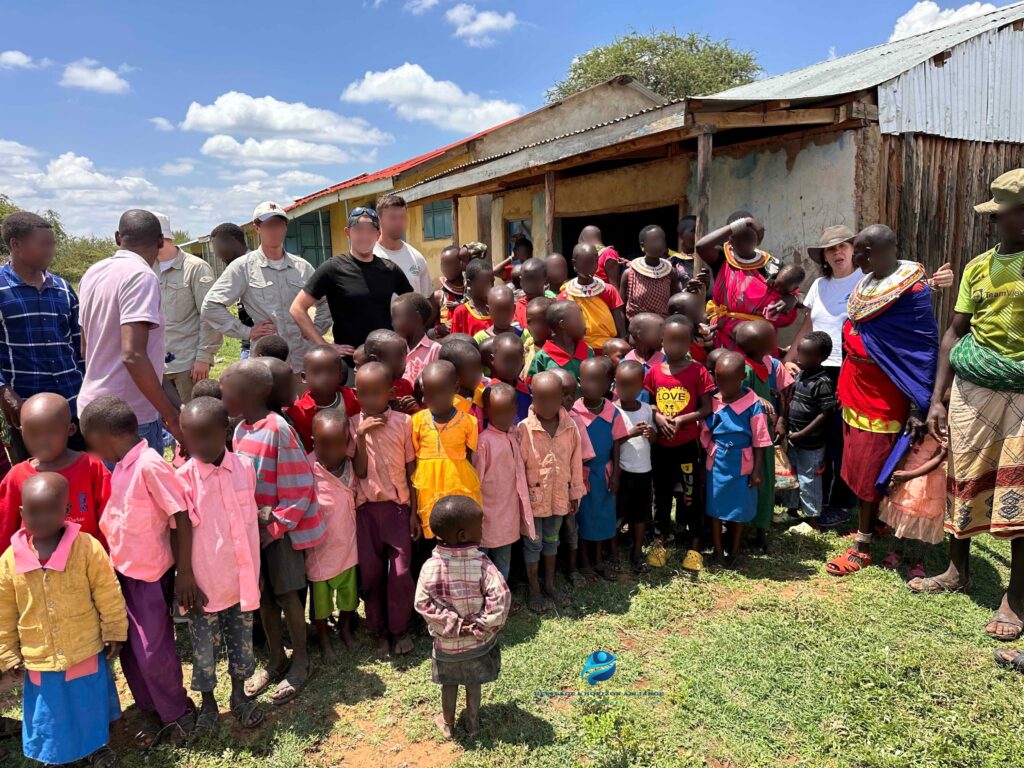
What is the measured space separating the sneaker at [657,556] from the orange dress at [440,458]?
1.42 meters

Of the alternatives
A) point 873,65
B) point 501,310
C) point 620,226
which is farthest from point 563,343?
point 620,226

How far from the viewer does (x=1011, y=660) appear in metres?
2.79

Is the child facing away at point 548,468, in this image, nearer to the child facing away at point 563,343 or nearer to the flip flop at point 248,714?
the child facing away at point 563,343

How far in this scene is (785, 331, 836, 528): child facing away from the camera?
421 cm

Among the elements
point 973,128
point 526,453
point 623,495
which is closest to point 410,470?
point 526,453

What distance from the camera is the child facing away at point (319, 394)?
118 inches

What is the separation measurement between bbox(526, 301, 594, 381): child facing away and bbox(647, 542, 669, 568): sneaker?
119cm

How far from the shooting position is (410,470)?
3045 mm

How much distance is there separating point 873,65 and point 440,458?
20.5ft

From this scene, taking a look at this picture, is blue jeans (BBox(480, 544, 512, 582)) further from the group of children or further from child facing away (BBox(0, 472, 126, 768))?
child facing away (BBox(0, 472, 126, 768))

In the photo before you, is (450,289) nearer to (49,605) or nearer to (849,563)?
(849,563)

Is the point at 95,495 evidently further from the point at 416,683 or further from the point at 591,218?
the point at 591,218

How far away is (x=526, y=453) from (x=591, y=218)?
6270 millimetres

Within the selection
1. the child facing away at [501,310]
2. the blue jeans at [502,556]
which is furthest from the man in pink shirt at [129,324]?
the child facing away at [501,310]
